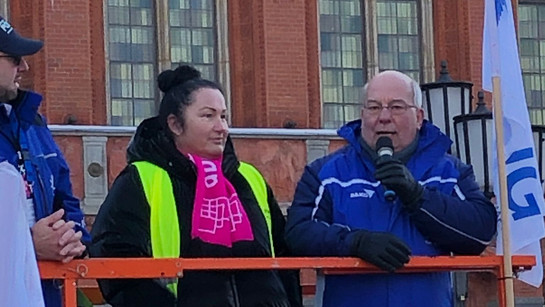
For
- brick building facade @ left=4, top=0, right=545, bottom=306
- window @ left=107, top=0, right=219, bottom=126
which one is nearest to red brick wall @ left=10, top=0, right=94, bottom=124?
brick building facade @ left=4, top=0, right=545, bottom=306

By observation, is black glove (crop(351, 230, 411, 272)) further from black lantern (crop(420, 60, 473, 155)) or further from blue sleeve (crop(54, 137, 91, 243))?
black lantern (crop(420, 60, 473, 155))

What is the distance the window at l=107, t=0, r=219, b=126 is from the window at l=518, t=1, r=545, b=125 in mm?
4440

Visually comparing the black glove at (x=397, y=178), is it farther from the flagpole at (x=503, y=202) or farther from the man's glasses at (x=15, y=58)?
the man's glasses at (x=15, y=58)

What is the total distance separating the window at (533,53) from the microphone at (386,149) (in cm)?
1473

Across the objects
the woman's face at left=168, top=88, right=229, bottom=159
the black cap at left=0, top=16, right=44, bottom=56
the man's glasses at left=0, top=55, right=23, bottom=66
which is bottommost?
the woman's face at left=168, top=88, right=229, bottom=159

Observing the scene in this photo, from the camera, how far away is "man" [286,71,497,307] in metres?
6.13

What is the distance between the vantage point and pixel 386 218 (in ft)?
20.7

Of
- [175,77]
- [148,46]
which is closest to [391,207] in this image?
[175,77]

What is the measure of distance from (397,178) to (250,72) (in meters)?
13.2

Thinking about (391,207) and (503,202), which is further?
(503,202)

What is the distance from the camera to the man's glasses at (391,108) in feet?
21.0

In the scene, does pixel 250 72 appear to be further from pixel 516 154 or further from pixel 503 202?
pixel 503 202

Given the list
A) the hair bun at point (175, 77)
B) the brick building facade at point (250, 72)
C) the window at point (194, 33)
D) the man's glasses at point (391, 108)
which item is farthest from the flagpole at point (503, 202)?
the window at point (194, 33)

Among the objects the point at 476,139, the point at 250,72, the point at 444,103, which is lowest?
the point at 476,139
